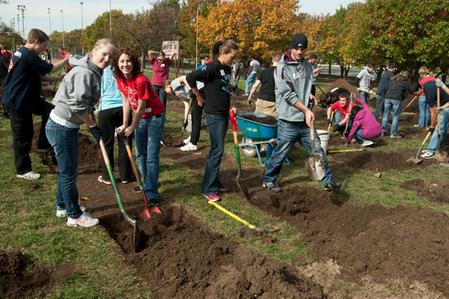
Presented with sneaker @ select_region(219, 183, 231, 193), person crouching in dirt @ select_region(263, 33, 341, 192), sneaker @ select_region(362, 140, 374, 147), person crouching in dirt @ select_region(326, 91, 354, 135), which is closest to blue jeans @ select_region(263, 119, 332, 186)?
person crouching in dirt @ select_region(263, 33, 341, 192)

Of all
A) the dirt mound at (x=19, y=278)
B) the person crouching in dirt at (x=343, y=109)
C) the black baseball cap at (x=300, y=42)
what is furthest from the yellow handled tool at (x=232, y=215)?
the person crouching in dirt at (x=343, y=109)

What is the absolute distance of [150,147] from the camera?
4.84m

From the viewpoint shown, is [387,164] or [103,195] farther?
[387,164]

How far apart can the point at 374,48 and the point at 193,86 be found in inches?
591

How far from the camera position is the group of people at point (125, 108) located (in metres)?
3.97

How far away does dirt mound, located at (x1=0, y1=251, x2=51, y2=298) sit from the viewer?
10.5 ft

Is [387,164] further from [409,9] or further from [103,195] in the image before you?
[409,9]

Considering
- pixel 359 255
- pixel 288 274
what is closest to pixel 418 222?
pixel 359 255

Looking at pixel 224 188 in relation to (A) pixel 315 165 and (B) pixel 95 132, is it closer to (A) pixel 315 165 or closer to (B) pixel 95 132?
(A) pixel 315 165

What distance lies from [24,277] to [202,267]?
4.99 ft

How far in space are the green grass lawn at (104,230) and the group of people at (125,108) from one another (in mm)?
280

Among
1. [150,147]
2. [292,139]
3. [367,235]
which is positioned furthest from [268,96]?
[367,235]

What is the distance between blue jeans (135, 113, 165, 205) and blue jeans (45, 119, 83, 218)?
0.84 m

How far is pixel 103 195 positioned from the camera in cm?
546
